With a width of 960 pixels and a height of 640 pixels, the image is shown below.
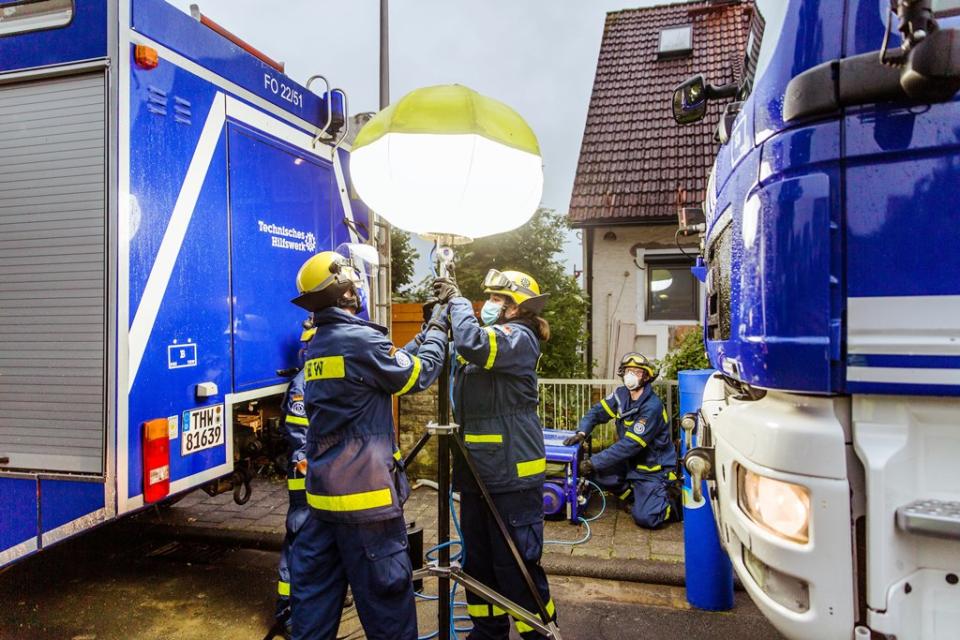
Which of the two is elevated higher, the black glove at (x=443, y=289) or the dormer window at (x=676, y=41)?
the dormer window at (x=676, y=41)

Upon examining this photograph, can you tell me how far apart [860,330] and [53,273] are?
3.24m

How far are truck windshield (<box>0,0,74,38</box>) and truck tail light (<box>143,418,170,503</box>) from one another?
6.12ft

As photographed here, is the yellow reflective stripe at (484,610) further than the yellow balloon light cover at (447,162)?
Yes

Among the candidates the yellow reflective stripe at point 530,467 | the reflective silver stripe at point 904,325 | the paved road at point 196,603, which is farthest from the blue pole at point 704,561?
the reflective silver stripe at point 904,325

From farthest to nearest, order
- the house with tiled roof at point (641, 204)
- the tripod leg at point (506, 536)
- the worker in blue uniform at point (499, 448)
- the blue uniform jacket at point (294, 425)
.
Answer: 1. the house with tiled roof at point (641, 204)
2. the blue uniform jacket at point (294, 425)
3. the worker in blue uniform at point (499, 448)
4. the tripod leg at point (506, 536)

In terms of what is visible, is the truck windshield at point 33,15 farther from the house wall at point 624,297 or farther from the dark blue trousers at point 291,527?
the house wall at point 624,297

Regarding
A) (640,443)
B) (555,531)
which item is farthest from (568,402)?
(555,531)

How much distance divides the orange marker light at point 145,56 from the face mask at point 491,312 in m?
2.00

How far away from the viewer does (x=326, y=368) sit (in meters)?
2.75

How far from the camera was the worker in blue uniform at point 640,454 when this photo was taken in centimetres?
501

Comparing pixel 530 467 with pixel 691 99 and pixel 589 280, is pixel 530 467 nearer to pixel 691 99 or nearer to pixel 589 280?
pixel 691 99

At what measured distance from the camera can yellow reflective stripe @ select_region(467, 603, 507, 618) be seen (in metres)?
3.08

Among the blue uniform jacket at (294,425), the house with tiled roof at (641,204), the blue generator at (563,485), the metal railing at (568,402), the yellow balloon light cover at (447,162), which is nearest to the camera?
the yellow balloon light cover at (447,162)

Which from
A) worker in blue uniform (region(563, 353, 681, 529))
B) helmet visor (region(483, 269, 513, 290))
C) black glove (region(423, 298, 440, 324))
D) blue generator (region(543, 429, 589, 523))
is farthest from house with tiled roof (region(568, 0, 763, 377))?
black glove (region(423, 298, 440, 324))
